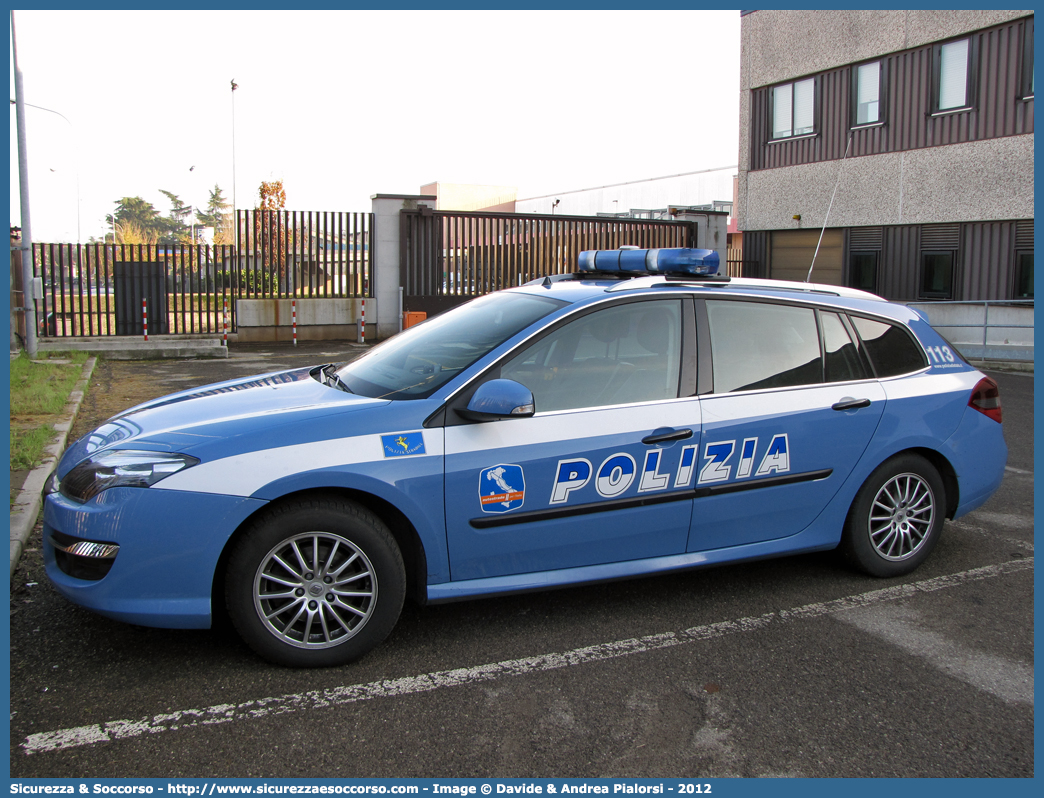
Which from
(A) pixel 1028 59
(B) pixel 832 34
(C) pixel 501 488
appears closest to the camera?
(C) pixel 501 488

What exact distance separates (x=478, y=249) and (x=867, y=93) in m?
9.32

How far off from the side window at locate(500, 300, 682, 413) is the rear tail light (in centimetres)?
187

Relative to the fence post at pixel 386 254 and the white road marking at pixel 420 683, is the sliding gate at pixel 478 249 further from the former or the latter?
the white road marking at pixel 420 683

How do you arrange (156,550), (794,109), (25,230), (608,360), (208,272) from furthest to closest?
1. (794,109)
2. (208,272)
3. (25,230)
4. (608,360)
5. (156,550)

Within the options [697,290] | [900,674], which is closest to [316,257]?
[697,290]

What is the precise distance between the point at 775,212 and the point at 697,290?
59.9ft

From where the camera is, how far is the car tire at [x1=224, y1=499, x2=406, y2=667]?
3.31 meters

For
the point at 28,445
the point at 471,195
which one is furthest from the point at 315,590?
the point at 471,195

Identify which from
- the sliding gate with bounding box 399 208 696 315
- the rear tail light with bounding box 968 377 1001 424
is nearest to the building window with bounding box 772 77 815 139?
the sliding gate with bounding box 399 208 696 315

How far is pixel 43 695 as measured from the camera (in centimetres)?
322

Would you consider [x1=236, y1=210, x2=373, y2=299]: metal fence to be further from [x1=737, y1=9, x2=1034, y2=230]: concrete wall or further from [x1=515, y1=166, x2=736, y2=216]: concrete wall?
[x1=515, y1=166, x2=736, y2=216]: concrete wall

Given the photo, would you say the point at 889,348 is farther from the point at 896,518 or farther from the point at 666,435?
the point at 666,435

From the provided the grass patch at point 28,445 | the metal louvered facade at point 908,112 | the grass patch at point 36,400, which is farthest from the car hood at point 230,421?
the metal louvered facade at point 908,112

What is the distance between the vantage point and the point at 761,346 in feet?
13.9
